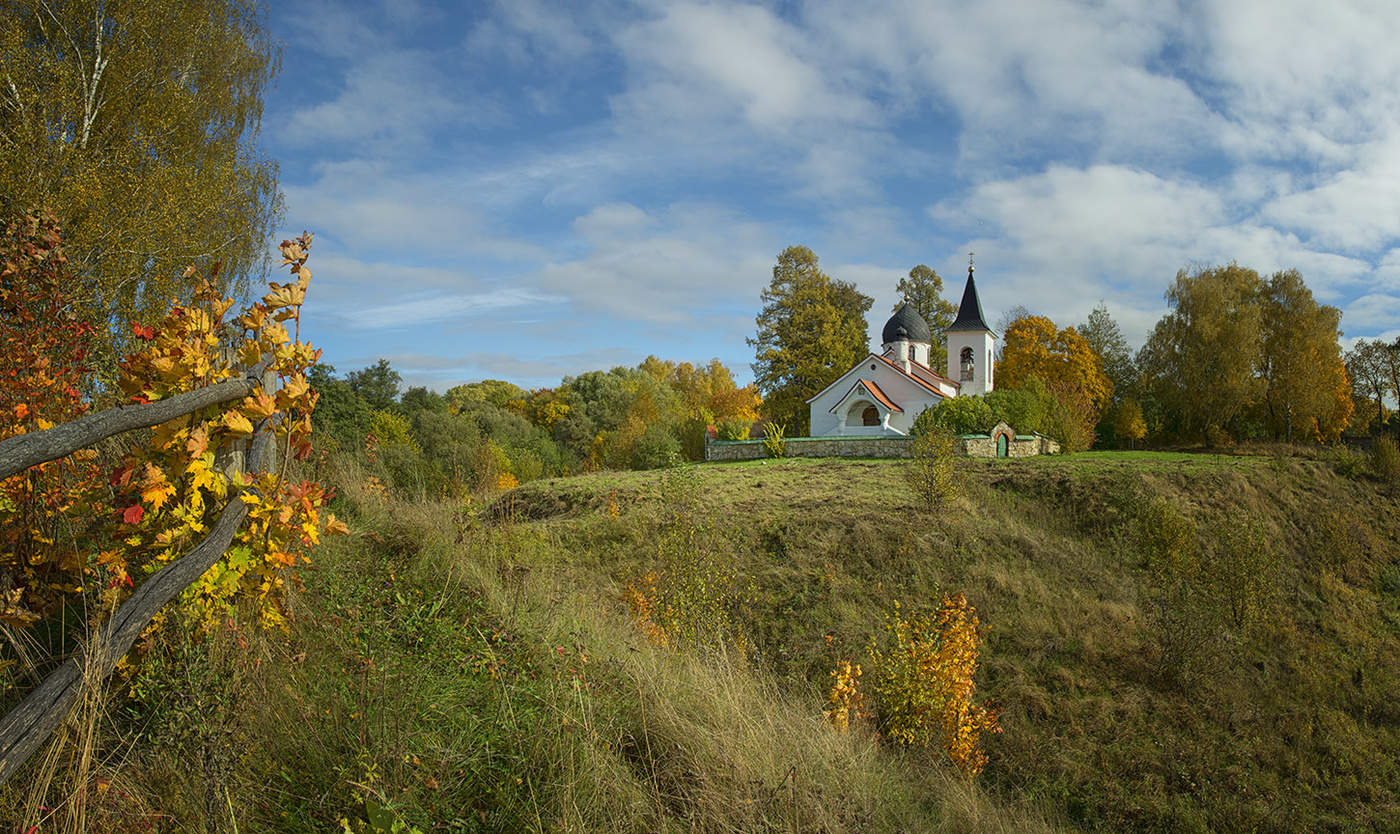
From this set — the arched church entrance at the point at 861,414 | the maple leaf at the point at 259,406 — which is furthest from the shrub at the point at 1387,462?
the maple leaf at the point at 259,406

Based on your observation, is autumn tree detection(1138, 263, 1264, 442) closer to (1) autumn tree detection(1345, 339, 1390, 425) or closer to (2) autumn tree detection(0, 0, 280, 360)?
(1) autumn tree detection(1345, 339, 1390, 425)

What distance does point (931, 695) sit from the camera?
743 centimetres

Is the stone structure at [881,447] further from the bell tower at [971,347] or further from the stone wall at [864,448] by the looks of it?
the bell tower at [971,347]

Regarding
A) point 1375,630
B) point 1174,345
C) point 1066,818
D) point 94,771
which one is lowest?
point 1066,818

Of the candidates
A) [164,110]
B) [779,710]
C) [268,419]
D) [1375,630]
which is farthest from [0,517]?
[1375,630]

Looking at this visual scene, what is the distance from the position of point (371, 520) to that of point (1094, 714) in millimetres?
9368

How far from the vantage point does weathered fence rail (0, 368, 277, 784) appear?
5.92ft

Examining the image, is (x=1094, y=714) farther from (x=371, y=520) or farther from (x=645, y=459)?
(x=645, y=459)

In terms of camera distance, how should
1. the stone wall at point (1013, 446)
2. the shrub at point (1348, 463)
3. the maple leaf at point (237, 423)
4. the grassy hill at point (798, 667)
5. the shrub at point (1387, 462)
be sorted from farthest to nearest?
the stone wall at point (1013, 446), the shrub at point (1348, 463), the shrub at point (1387, 462), the maple leaf at point (237, 423), the grassy hill at point (798, 667)

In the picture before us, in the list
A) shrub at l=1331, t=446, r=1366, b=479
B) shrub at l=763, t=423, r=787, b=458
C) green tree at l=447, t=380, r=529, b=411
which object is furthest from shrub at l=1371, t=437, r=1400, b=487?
green tree at l=447, t=380, r=529, b=411

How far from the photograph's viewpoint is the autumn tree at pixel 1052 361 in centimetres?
3841

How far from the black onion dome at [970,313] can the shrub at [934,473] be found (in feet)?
71.6

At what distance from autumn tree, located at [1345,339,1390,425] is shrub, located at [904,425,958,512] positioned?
102 feet

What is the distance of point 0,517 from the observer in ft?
10.2
